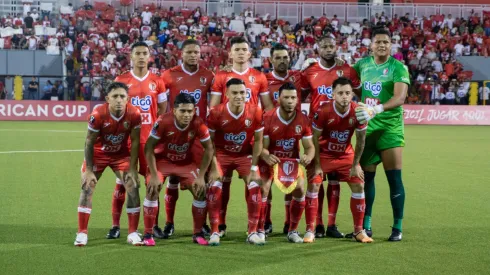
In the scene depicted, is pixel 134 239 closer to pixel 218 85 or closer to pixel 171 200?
pixel 171 200

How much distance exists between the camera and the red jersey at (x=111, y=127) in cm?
673

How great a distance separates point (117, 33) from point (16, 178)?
21.0 meters

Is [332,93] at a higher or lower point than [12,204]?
higher

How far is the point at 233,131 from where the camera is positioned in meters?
7.19

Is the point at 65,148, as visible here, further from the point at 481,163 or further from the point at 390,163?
the point at 390,163

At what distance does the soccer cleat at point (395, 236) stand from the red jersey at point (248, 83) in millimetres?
2039

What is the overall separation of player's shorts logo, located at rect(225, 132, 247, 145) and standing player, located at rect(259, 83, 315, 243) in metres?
0.24

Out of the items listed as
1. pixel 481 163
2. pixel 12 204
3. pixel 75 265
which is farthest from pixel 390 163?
pixel 481 163

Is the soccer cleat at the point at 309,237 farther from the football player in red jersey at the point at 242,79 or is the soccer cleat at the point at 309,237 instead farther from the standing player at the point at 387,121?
the football player in red jersey at the point at 242,79

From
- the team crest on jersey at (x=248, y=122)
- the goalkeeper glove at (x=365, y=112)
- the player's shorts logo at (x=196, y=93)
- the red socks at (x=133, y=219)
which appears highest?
the player's shorts logo at (x=196, y=93)

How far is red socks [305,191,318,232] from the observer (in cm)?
712

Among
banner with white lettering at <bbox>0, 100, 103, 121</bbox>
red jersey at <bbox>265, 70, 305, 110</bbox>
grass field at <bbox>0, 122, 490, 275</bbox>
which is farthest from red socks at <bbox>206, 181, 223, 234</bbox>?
banner with white lettering at <bbox>0, 100, 103, 121</bbox>

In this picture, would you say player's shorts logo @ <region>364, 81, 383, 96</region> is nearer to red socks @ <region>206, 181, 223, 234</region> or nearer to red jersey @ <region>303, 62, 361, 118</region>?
red jersey @ <region>303, 62, 361, 118</region>

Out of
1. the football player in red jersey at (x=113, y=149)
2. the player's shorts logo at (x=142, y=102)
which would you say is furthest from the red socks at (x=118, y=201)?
the player's shorts logo at (x=142, y=102)
